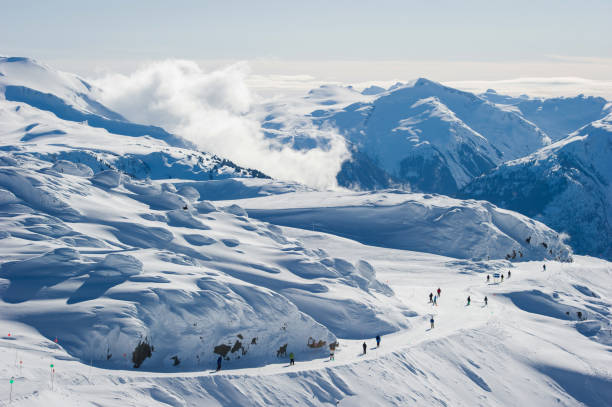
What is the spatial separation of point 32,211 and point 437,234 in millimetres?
94805

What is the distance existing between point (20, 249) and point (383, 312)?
40210 millimetres

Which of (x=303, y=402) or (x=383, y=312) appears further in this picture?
(x=383, y=312)

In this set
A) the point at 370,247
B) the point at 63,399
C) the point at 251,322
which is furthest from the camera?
the point at 370,247

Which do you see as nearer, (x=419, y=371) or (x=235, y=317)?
(x=235, y=317)

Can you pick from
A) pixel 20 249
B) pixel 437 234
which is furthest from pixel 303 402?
pixel 437 234

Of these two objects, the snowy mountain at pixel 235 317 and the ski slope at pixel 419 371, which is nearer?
the ski slope at pixel 419 371

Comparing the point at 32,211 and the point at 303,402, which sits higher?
the point at 32,211

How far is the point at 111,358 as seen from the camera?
51125 mm

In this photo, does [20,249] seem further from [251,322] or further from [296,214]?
[296,214]

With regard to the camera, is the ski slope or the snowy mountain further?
the snowy mountain

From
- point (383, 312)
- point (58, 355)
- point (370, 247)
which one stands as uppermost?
point (58, 355)

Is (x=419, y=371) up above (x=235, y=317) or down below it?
below

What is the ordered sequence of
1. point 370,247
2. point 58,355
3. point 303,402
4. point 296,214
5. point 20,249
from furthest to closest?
point 296,214 → point 370,247 → point 20,249 → point 303,402 → point 58,355

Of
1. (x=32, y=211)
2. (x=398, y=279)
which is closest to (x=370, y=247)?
(x=398, y=279)
